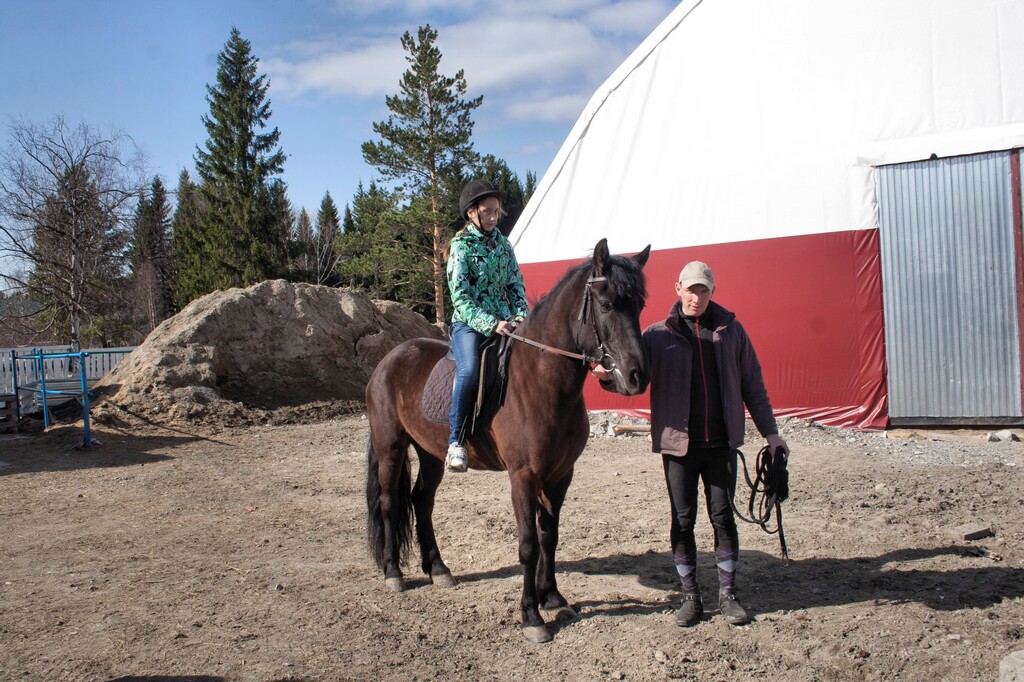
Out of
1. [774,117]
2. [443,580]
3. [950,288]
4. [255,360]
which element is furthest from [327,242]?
[443,580]

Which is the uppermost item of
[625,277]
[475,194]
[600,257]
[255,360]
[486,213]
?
[475,194]

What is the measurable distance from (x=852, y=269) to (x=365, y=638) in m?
8.59

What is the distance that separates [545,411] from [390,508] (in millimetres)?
1652

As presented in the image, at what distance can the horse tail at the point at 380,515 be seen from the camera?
4.75 m

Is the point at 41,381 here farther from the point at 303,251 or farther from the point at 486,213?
the point at 303,251

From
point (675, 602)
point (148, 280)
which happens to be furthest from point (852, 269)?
point (148, 280)

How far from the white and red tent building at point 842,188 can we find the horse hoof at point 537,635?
7649mm

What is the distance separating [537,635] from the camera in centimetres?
364

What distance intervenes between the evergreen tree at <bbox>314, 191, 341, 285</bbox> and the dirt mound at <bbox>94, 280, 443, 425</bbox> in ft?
64.5

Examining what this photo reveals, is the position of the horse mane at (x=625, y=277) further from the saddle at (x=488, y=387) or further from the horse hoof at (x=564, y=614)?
the horse hoof at (x=564, y=614)

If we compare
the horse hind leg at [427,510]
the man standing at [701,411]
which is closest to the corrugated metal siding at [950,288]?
the man standing at [701,411]

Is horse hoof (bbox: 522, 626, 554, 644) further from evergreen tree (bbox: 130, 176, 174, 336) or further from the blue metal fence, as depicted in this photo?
evergreen tree (bbox: 130, 176, 174, 336)

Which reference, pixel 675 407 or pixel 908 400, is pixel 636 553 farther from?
pixel 908 400

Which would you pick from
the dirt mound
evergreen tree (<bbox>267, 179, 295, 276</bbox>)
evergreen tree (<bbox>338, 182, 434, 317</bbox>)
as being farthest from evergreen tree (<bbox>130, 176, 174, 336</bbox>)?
the dirt mound
